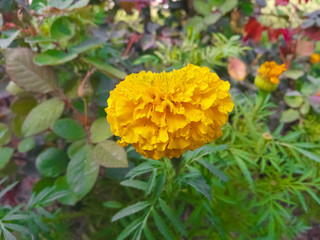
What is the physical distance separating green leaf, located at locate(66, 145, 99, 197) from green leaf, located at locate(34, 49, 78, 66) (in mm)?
259

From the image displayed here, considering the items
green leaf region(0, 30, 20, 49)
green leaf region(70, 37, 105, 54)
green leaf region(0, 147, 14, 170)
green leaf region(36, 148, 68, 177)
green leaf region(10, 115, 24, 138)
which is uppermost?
green leaf region(0, 30, 20, 49)

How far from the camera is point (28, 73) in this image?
0.74m

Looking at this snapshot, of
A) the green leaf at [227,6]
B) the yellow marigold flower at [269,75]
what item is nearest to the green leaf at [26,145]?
the yellow marigold flower at [269,75]

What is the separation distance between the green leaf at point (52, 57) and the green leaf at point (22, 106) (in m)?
0.18

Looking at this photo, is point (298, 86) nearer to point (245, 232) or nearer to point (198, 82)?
point (245, 232)

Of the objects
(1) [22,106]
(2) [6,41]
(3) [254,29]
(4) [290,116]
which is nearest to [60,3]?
(2) [6,41]

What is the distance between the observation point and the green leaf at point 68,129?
2.39 ft

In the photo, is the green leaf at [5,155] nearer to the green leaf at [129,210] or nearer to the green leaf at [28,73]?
the green leaf at [28,73]

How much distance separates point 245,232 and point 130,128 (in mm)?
567

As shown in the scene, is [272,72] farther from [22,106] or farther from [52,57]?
[22,106]

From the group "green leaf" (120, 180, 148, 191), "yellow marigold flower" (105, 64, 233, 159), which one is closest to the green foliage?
"green leaf" (120, 180, 148, 191)

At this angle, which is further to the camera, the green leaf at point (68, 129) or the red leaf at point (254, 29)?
the red leaf at point (254, 29)

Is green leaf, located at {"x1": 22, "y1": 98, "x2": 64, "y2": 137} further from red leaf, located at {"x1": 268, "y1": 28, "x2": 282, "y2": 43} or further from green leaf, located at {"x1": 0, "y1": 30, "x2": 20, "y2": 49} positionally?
red leaf, located at {"x1": 268, "y1": 28, "x2": 282, "y2": 43}

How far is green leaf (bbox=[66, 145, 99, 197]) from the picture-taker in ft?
2.29
